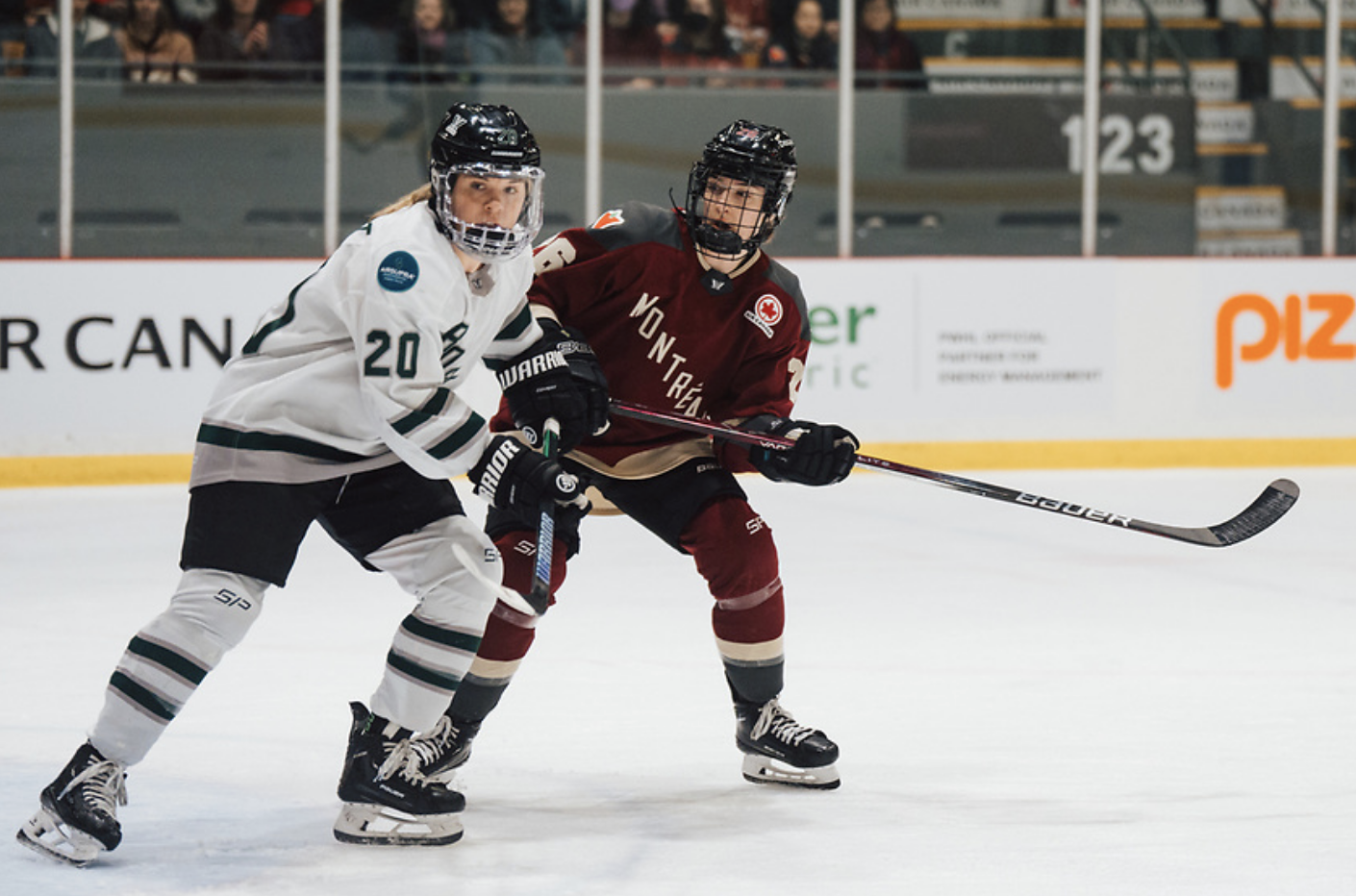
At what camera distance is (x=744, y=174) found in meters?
2.90

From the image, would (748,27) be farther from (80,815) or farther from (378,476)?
(80,815)

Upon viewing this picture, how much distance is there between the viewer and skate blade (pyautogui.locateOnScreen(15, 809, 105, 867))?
2412 millimetres

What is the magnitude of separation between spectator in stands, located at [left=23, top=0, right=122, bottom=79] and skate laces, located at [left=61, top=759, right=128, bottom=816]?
15.9 feet

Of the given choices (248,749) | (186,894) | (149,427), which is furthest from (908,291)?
(186,894)

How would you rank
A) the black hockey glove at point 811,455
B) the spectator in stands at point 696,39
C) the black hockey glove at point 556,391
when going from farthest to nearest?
1. the spectator in stands at point 696,39
2. the black hockey glove at point 811,455
3. the black hockey glove at point 556,391

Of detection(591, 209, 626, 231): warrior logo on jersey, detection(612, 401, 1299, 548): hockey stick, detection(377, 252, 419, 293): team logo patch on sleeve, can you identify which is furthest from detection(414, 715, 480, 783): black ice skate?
detection(591, 209, 626, 231): warrior logo on jersey

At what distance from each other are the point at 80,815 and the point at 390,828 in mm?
393

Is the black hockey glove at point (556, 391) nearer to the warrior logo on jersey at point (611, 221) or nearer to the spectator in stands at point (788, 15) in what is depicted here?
the warrior logo on jersey at point (611, 221)

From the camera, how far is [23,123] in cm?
679

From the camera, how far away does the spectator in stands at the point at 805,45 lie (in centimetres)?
733

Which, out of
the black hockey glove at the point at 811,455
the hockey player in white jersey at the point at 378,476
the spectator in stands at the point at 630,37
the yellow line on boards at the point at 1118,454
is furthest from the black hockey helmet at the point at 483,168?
the spectator in stands at the point at 630,37

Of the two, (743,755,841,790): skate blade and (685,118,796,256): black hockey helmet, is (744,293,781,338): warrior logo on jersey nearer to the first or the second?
(685,118,796,256): black hockey helmet

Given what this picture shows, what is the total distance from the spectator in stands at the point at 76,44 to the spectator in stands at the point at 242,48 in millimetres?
353

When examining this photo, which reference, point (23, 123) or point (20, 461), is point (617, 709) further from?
point (23, 123)
